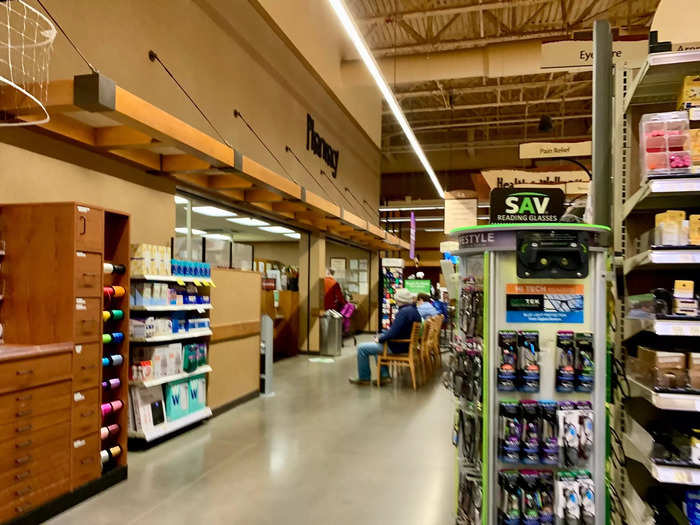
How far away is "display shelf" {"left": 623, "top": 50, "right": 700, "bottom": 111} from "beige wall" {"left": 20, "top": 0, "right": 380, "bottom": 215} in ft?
13.4

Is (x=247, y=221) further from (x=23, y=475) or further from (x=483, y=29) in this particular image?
(x=23, y=475)

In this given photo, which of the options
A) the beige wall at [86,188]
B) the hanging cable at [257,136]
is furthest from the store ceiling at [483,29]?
the beige wall at [86,188]

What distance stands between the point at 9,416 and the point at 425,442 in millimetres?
3411

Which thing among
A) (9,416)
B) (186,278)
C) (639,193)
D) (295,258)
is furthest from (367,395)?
(295,258)

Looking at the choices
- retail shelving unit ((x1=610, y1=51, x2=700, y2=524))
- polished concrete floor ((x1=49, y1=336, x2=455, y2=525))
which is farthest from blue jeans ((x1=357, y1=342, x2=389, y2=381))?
retail shelving unit ((x1=610, y1=51, x2=700, y2=524))

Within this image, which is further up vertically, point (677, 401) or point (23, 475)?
point (677, 401)

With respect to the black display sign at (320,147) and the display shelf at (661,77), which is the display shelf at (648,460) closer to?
the display shelf at (661,77)

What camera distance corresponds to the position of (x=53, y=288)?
341 centimetres

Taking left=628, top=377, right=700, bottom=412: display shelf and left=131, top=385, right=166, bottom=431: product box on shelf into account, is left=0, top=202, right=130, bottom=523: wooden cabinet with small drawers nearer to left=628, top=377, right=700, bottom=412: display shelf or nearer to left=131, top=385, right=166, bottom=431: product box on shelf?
left=131, top=385, right=166, bottom=431: product box on shelf

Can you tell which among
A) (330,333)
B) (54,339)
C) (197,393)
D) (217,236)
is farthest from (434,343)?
(54,339)

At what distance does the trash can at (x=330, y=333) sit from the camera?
401 inches

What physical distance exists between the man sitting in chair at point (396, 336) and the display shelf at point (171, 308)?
2893 mm

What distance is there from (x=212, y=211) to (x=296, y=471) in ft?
14.9

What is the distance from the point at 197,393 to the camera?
5.23m
